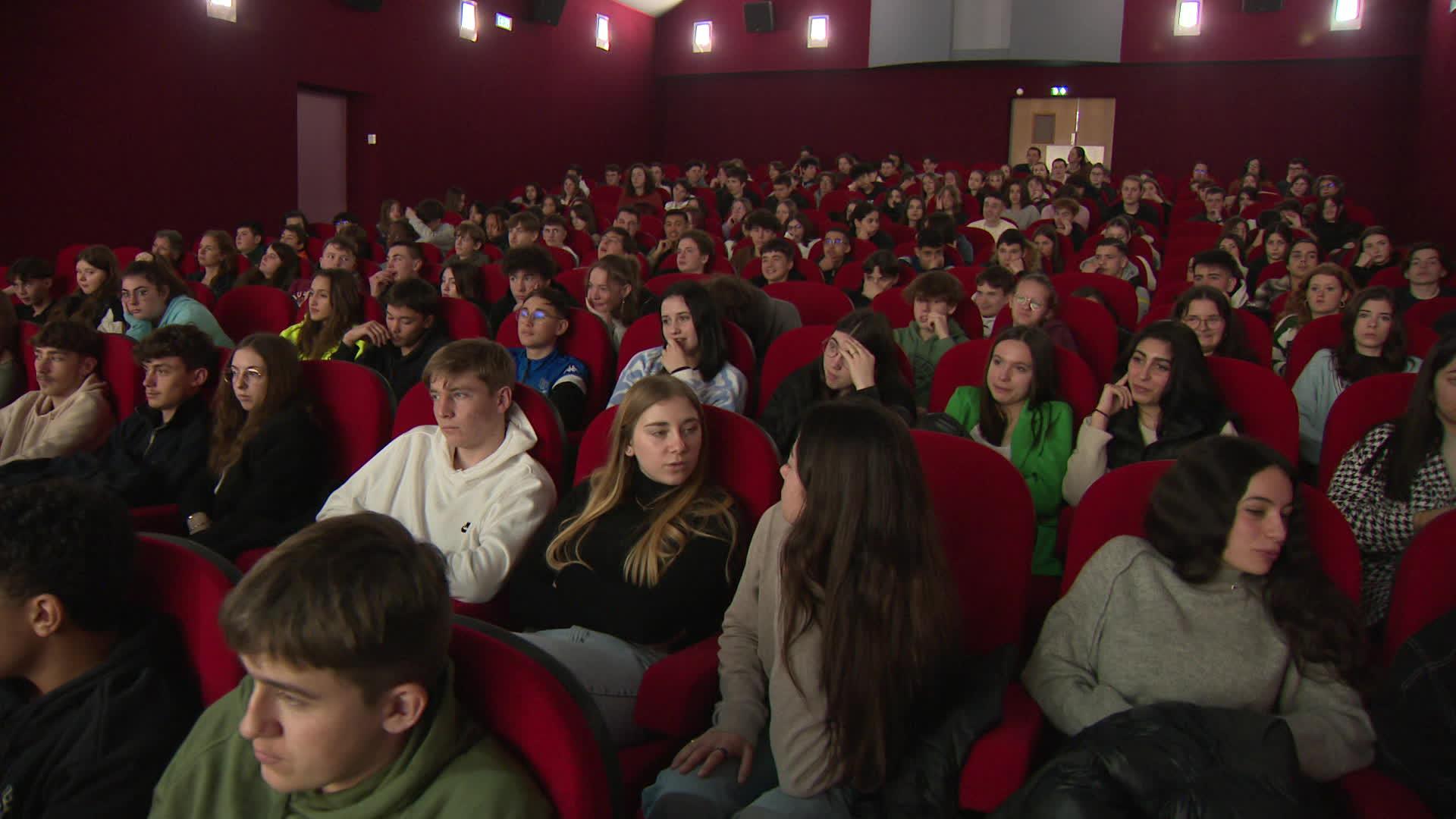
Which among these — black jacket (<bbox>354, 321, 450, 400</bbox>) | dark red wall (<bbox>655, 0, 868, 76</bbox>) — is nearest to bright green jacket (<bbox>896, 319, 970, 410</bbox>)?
black jacket (<bbox>354, 321, 450, 400</bbox>)

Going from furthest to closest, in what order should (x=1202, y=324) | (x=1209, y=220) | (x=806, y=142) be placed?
(x=806, y=142)
(x=1209, y=220)
(x=1202, y=324)

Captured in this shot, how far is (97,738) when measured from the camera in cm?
133

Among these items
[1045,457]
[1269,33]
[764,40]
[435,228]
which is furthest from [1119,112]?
[1045,457]

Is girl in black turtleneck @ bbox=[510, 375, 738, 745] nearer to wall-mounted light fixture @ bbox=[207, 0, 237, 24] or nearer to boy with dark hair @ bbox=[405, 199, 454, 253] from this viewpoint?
boy with dark hair @ bbox=[405, 199, 454, 253]

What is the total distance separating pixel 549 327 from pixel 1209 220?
24.2ft

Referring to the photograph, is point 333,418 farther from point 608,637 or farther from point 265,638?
point 265,638

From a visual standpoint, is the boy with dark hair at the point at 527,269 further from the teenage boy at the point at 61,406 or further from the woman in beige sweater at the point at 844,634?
the woman in beige sweater at the point at 844,634

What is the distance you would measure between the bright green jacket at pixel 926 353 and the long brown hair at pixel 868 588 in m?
2.31

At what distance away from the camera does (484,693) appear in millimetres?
1207

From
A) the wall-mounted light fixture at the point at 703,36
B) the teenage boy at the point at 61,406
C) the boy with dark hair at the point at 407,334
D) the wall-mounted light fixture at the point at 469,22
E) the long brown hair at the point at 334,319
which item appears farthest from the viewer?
the wall-mounted light fixture at the point at 703,36

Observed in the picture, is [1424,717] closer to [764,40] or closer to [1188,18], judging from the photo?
[1188,18]

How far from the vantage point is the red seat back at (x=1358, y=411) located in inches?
107

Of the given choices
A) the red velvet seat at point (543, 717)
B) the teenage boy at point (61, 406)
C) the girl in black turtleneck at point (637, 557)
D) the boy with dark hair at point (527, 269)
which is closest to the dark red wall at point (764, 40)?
the boy with dark hair at point (527, 269)

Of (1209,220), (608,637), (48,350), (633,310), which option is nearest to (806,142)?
(1209,220)
